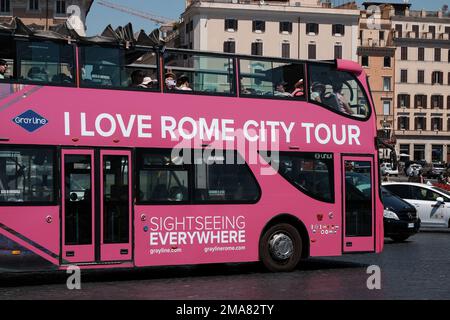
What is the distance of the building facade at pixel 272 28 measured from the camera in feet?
350

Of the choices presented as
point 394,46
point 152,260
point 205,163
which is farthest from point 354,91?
point 394,46

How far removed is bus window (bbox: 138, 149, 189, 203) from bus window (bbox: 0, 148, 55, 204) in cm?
149

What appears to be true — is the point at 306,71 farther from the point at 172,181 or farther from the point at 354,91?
the point at 172,181

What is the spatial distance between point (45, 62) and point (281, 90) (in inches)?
176

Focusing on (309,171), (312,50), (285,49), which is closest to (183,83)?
(309,171)

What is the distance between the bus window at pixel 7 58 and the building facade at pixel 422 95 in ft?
354

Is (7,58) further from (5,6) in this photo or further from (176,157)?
(5,6)

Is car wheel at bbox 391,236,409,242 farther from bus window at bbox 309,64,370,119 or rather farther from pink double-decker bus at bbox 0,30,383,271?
bus window at bbox 309,64,370,119

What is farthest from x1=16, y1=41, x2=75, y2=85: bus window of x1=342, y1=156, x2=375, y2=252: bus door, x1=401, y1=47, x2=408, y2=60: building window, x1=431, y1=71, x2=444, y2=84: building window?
x1=431, y1=71, x2=444, y2=84: building window

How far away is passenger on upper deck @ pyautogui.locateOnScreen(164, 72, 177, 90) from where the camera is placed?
15.5 meters

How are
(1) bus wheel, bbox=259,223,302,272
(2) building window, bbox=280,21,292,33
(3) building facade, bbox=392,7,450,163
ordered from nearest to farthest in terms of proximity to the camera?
(1) bus wheel, bbox=259,223,302,272 < (2) building window, bbox=280,21,292,33 < (3) building facade, bbox=392,7,450,163

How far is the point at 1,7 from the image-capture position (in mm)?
82438

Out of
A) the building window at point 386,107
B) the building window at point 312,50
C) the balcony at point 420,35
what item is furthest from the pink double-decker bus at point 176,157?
the balcony at point 420,35

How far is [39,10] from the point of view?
273 feet
